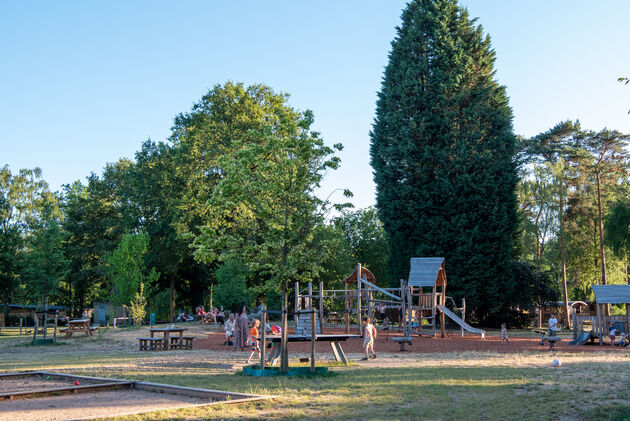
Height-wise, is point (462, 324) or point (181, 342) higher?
point (462, 324)

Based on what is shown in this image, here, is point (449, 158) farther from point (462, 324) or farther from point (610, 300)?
point (610, 300)

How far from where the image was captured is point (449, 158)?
4294cm

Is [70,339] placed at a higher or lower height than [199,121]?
lower

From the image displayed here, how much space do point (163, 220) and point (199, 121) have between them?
9721 millimetres

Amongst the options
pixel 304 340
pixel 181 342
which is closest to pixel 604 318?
pixel 304 340

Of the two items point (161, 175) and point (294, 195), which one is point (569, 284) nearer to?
point (161, 175)

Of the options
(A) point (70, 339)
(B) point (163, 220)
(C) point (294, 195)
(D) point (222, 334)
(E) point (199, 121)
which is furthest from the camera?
(B) point (163, 220)

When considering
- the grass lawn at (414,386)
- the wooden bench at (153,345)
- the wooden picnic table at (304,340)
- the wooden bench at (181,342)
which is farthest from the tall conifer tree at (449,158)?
the wooden picnic table at (304,340)

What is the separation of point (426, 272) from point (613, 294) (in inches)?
391

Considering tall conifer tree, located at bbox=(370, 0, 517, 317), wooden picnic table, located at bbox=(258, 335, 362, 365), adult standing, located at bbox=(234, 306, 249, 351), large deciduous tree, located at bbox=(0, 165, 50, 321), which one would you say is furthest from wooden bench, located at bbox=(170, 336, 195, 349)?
large deciduous tree, located at bbox=(0, 165, 50, 321)

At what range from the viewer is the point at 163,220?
5247cm

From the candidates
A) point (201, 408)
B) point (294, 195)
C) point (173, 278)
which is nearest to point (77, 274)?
point (173, 278)

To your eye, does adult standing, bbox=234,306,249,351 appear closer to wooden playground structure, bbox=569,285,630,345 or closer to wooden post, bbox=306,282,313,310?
wooden post, bbox=306,282,313,310

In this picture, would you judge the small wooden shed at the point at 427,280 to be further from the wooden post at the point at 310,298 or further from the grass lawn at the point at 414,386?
the grass lawn at the point at 414,386
